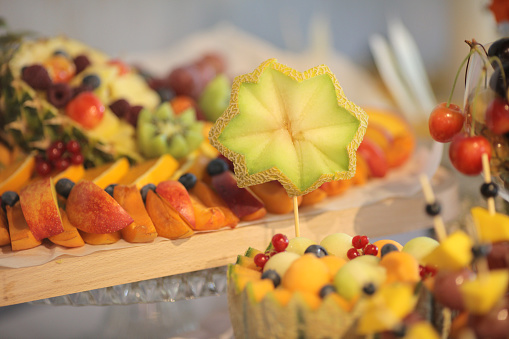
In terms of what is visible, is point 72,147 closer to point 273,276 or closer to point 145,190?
point 145,190

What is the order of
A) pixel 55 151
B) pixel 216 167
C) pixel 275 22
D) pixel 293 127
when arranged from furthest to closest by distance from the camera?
pixel 275 22 → pixel 55 151 → pixel 216 167 → pixel 293 127

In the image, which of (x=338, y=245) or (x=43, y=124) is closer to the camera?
(x=338, y=245)

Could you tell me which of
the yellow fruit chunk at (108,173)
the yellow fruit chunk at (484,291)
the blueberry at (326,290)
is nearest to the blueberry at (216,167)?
the yellow fruit chunk at (108,173)

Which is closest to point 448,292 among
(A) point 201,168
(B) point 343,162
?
(B) point 343,162

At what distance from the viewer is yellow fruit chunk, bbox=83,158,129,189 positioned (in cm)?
120

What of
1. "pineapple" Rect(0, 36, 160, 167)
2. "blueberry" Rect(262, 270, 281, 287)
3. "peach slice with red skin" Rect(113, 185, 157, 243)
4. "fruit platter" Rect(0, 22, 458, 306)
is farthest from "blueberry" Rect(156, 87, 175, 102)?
"blueberry" Rect(262, 270, 281, 287)

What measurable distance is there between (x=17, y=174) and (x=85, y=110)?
24 cm

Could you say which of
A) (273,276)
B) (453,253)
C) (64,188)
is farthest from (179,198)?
(453,253)

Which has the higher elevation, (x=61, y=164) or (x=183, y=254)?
(x=61, y=164)

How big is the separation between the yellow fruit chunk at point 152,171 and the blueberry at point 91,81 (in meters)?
0.32

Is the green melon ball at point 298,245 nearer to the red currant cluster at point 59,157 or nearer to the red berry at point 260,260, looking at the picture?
the red berry at point 260,260

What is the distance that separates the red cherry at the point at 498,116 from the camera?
757 millimetres

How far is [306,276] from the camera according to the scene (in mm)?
689

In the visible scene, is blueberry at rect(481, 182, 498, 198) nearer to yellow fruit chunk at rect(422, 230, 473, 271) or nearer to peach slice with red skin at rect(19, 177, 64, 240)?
yellow fruit chunk at rect(422, 230, 473, 271)
